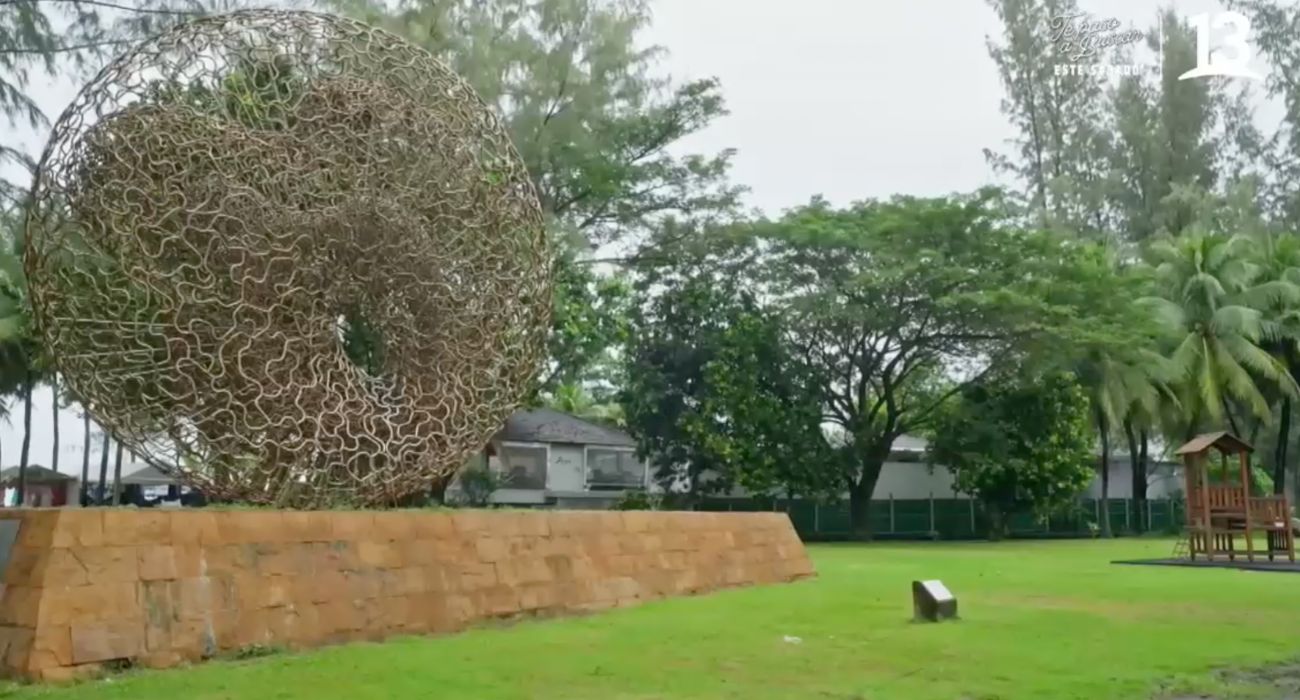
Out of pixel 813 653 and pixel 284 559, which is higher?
pixel 284 559

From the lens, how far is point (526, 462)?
3491 centimetres

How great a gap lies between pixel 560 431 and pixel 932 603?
24909 mm

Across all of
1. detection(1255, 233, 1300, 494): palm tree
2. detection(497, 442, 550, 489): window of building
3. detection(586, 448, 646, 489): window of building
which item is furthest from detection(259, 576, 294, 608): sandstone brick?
detection(1255, 233, 1300, 494): palm tree

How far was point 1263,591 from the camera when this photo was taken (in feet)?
50.1

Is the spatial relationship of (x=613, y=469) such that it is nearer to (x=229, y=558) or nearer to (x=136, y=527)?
(x=229, y=558)

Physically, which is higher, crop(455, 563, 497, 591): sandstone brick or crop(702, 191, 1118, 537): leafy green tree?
crop(702, 191, 1118, 537): leafy green tree

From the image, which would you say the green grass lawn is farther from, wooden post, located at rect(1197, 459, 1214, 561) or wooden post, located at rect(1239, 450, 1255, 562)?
wooden post, located at rect(1197, 459, 1214, 561)

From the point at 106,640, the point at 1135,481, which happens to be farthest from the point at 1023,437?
the point at 106,640

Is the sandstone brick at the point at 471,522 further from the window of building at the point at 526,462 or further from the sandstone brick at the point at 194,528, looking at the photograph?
the window of building at the point at 526,462

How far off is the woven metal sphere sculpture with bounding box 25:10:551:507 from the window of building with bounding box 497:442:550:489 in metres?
22.3

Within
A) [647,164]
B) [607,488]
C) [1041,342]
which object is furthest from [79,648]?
[607,488]

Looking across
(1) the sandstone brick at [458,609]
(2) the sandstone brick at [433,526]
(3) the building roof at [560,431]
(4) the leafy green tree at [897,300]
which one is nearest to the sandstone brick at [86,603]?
(2) the sandstone brick at [433,526]

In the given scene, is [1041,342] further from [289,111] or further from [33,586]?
[33,586]

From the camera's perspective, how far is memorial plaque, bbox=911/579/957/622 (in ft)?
38.6
